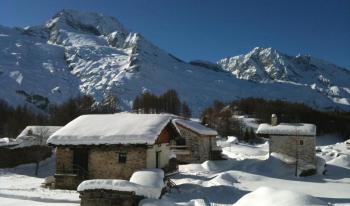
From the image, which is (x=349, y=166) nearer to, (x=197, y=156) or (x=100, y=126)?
(x=197, y=156)

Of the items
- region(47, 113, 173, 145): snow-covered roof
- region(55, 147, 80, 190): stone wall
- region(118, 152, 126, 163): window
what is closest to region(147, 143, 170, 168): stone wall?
region(47, 113, 173, 145): snow-covered roof

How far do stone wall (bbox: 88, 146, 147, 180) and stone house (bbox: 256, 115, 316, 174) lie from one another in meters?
18.8

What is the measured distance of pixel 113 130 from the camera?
28156 millimetres

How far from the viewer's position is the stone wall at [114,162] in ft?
88.2

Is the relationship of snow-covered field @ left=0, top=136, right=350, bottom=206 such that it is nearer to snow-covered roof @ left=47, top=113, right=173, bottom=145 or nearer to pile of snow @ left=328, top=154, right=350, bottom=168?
pile of snow @ left=328, top=154, right=350, bottom=168

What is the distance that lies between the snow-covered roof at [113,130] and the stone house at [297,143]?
15.5 metres

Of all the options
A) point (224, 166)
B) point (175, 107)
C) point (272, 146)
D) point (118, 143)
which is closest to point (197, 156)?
point (224, 166)

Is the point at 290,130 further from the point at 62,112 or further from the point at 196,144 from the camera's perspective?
the point at 62,112

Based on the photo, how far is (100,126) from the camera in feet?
95.8

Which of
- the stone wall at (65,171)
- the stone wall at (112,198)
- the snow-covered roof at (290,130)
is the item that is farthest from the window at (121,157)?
the snow-covered roof at (290,130)

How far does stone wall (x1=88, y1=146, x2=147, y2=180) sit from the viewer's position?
26883 mm

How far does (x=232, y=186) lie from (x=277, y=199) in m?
16.8

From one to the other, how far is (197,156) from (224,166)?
363 cm

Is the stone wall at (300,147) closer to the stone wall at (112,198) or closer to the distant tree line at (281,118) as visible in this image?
the stone wall at (112,198)
